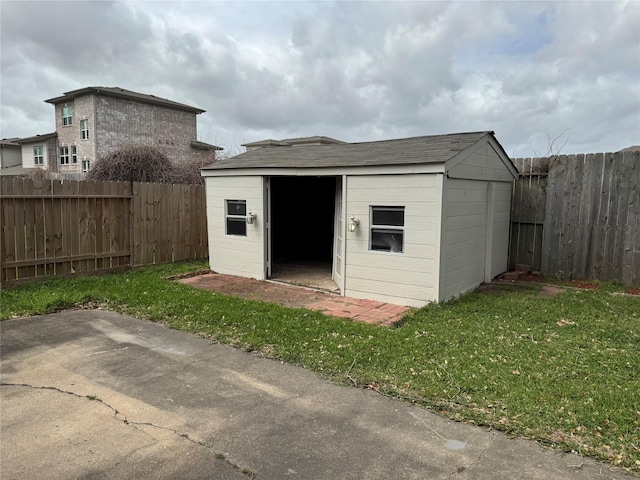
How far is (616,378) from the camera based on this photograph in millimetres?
4016

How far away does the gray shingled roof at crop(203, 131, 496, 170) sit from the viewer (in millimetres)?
6898

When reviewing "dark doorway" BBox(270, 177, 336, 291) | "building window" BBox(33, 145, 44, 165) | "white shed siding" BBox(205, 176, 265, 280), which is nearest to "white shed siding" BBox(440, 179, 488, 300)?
"white shed siding" BBox(205, 176, 265, 280)

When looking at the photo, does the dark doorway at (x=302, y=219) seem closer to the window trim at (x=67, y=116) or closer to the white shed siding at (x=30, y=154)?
the window trim at (x=67, y=116)

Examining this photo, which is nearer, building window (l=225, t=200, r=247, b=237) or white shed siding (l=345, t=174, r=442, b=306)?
white shed siding (l=345, t=174, r=442, b=306)

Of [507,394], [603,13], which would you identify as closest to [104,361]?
[507,394]

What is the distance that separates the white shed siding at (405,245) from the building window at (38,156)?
3292 cm

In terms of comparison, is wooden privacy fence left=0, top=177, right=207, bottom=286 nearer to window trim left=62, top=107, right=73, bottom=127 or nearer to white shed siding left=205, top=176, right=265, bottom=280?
white shed siding left=205, top=176, right=265, bottom=280

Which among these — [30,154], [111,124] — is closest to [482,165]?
[111,124]

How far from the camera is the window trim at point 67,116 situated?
29781 mm

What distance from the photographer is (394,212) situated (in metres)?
7.07

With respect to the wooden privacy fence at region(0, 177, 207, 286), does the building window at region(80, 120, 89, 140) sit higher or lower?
higher

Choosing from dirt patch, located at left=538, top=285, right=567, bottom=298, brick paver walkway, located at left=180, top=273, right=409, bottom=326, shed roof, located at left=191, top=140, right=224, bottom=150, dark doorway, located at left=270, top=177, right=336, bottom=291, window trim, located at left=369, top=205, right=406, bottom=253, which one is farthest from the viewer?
shed roof, located at left=191, top=140, right=224, bottom=150

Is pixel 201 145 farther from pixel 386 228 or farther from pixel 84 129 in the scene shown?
pixel 386 228

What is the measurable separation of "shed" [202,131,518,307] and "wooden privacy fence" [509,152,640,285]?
551mm
